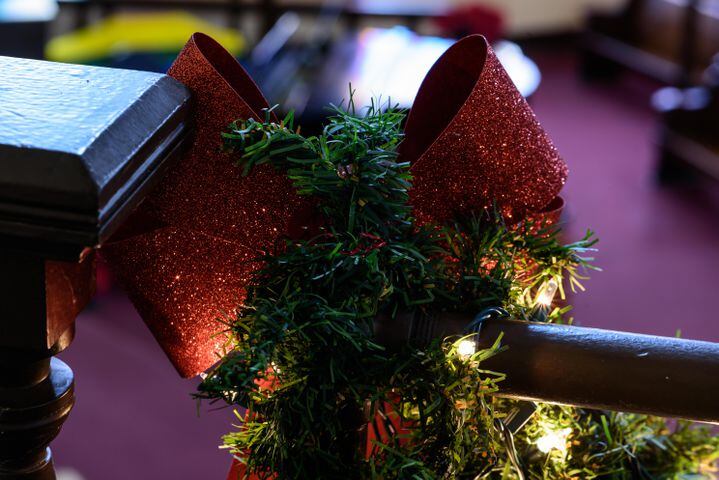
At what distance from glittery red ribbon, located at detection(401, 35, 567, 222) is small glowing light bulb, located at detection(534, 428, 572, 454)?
0.13 m

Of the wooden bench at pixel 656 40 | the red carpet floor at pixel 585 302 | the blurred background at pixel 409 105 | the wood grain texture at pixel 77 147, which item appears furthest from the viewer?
the wooden bench at pixel 656 40

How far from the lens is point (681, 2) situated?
5.27 m

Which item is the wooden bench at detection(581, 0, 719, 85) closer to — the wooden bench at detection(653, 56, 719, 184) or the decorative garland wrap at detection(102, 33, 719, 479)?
the wooden bench at detection(653, 56, 719, 184)

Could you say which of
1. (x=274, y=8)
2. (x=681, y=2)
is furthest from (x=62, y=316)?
(x=681, y=2)

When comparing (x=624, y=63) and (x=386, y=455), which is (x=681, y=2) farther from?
(x=386, y=455)

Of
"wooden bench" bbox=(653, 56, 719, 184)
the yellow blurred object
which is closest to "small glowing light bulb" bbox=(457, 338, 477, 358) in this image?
the yellow blurred object

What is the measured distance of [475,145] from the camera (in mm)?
496

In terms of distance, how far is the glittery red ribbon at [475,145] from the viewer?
49cm

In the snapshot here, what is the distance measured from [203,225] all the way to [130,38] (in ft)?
12.5

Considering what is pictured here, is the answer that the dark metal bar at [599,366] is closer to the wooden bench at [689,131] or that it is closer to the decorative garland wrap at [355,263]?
the decorative garland wrap at [355,263]


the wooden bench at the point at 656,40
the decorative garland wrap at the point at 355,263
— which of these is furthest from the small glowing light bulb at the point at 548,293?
the wooden bench at the point at 656,40

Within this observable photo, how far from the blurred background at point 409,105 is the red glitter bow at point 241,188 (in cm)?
166

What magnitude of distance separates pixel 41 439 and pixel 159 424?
227 centimetres

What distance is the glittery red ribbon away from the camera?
0.49m
